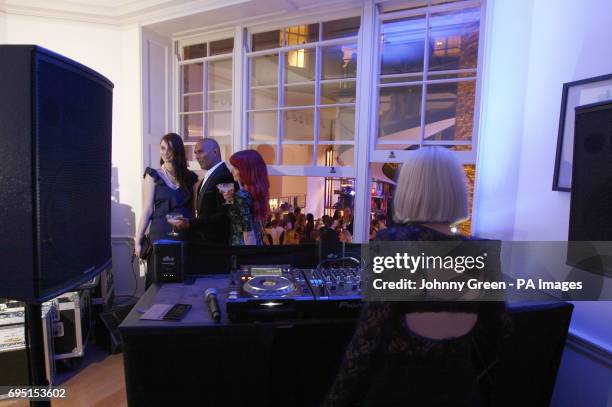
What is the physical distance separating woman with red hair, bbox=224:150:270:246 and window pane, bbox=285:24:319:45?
4.31 ft

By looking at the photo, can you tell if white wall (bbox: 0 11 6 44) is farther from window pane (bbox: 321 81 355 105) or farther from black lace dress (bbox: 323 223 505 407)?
black lace dress (bbox: 323 223 505 407)

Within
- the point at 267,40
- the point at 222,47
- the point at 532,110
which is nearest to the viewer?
the point at 532,110

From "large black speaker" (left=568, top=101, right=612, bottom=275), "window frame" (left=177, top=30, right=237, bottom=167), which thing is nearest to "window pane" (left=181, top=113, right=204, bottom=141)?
"window frame" (left=177, top=30, right=237, bottom=167)

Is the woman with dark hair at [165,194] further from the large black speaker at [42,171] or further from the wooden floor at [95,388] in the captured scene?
the large black speaker at [42,171]

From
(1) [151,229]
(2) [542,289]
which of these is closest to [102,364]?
(1) [151,229]

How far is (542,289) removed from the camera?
1860mm

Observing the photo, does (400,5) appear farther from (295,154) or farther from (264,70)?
(295,154)

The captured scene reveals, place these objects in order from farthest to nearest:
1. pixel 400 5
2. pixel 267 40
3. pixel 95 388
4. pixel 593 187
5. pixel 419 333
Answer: pixel 267 40 → pixel 400 5 → pixel 95 388 → pixel 593 187 → pixel 419 333

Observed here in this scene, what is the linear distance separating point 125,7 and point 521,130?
3.48 metres

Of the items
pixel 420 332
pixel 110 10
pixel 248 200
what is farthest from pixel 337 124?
pixel 110 10

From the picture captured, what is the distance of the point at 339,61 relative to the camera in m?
3.08

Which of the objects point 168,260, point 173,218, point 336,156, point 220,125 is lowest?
point 168,260

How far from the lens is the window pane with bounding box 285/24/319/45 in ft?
10.3

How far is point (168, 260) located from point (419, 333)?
4.04 feet
